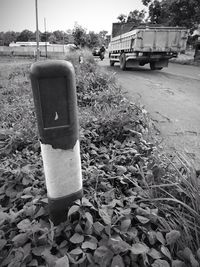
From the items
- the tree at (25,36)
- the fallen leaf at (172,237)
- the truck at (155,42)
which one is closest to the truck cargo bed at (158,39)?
the truck at (155,42)

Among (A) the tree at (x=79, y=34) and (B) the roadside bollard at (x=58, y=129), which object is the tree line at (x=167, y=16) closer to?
(A) the tree at (x=79, y=34)

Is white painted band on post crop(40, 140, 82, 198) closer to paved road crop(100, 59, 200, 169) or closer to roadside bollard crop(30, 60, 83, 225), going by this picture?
roadside bollard crop(30, 60, 83, 225)

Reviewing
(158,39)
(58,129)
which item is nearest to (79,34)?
(158,39)

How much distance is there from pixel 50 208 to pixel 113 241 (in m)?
0.47

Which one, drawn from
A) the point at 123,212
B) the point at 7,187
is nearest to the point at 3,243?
the point at 7,187

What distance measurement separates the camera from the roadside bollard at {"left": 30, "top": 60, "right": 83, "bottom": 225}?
108 cm

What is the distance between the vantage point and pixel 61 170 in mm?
1310

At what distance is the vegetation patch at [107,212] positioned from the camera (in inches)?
47.7

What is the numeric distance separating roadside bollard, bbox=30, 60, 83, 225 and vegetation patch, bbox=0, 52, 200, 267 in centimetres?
12

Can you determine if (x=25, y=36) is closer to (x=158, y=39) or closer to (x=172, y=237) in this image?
(x=158, y=39)

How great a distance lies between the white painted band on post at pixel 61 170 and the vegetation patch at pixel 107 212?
141 mm

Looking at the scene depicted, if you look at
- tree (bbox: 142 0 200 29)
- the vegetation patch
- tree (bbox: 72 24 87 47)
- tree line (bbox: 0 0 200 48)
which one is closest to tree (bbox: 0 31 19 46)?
tree line (bbox: 0 0 200 48)

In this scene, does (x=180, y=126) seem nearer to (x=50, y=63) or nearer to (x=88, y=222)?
(x=88, y=222)

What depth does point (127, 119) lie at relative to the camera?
2.89m
